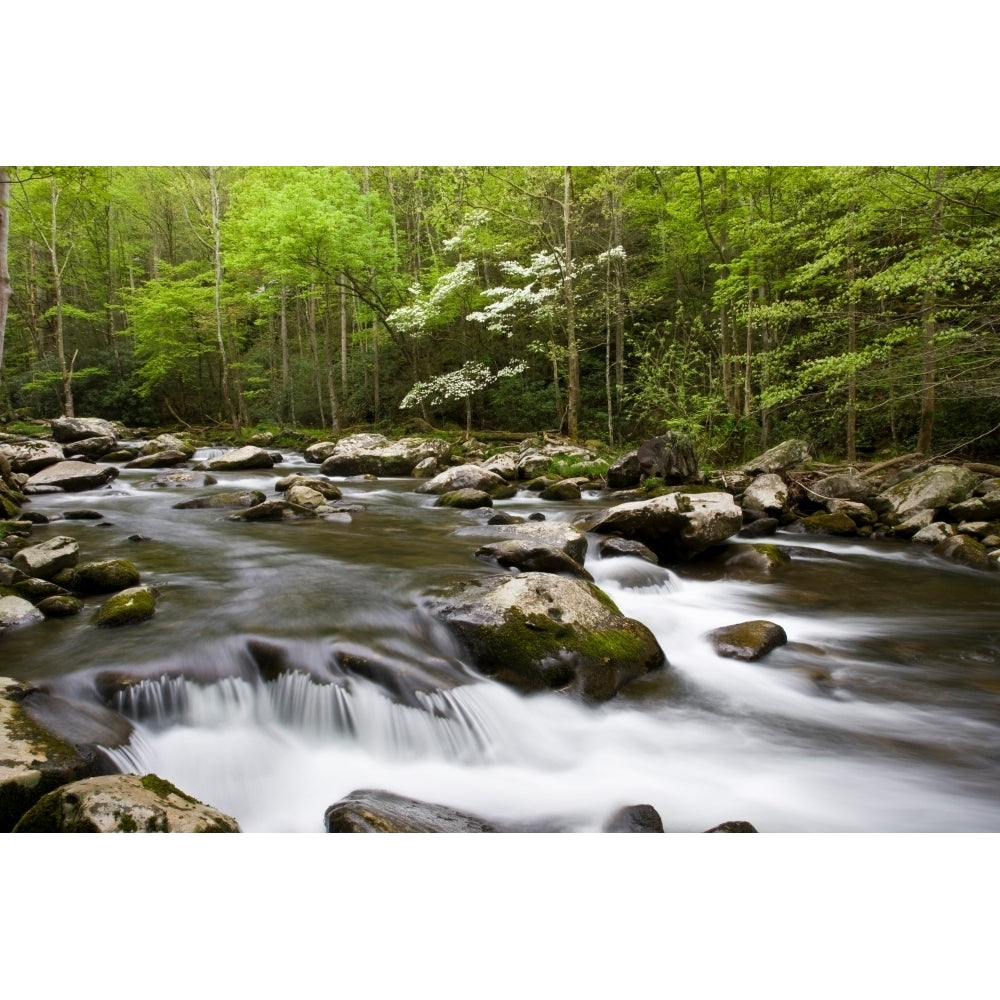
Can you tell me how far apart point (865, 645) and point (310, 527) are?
5.39 metres

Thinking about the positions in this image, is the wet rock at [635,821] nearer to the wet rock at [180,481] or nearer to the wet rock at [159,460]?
the wet rock at [180,481]

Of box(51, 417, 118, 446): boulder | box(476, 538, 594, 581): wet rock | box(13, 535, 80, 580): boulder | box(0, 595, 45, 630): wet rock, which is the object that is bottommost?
box(476, 538, 594, 581): wet rock

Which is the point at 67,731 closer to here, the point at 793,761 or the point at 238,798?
the point at 238,798

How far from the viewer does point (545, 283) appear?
1413 centimetres

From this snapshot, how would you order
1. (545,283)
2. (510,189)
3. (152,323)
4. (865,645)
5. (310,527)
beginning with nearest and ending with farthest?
1. (865,645)
2. (310,527)
3. (510,189)
4. (545,283)
5. (152,323)

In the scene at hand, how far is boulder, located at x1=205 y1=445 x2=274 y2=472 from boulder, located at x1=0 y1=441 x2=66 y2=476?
251 cm

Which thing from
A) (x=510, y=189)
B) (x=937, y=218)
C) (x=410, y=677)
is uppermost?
(x=510, y=189)

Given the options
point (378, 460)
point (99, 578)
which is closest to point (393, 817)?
point (99, 578)

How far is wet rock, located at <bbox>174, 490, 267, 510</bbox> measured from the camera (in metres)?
8.13

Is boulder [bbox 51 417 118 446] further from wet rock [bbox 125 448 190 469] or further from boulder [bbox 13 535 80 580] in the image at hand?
boulder [bbox 13 535 80 580]

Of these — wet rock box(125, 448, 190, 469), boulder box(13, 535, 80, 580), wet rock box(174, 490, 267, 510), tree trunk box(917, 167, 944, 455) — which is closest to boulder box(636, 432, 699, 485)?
tree trunk box(917, 167, 944, 455)

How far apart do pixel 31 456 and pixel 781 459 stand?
40.4ft

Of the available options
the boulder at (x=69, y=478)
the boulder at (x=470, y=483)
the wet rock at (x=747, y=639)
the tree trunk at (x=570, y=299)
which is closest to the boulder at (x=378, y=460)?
the boulder at (x=470, y=483)

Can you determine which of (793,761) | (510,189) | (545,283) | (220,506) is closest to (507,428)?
(545,283)
